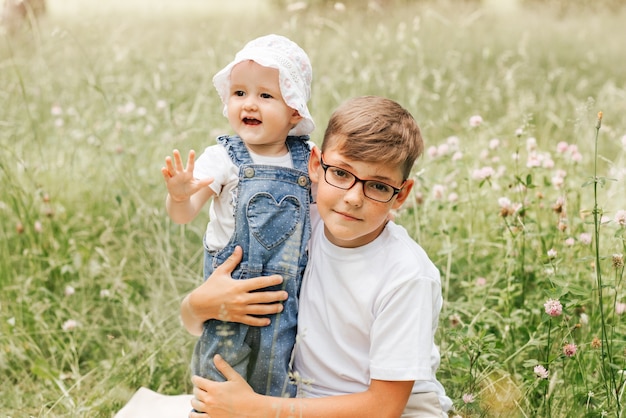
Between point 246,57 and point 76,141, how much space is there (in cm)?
280

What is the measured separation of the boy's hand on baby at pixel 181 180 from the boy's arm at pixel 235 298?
8.1 inches

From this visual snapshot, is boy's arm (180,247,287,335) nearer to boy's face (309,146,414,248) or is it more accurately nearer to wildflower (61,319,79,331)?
boy's face (309,146,414,248)

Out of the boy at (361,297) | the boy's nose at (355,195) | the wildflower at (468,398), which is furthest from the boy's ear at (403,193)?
the wildflower at (468,398)

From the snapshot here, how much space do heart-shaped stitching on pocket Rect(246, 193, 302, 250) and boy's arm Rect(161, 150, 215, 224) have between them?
0.14 m

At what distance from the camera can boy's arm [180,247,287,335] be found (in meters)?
2.05

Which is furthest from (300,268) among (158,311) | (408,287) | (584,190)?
(584,190)

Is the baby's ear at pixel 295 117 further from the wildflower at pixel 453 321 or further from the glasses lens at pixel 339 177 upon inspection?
the wildflower at pixel 453 321

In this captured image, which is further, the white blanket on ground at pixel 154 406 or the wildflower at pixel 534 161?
the wildflower at pixel 534 161

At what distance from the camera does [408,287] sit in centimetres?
195

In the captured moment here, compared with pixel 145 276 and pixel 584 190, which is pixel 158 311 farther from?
pixel 584 190

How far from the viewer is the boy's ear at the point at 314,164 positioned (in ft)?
6.86

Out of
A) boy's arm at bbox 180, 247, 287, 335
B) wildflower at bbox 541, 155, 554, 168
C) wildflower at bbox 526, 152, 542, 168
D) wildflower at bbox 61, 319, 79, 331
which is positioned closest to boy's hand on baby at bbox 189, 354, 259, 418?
boy's arm at bbox 180, 247, 287, 335

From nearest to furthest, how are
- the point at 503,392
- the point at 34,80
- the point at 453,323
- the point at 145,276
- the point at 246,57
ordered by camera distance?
the point at 246,57
the point at 503,392
the point at 453,323
the point at 145,276
the point at 34,80

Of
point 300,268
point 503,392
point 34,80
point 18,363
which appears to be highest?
point 34,80
